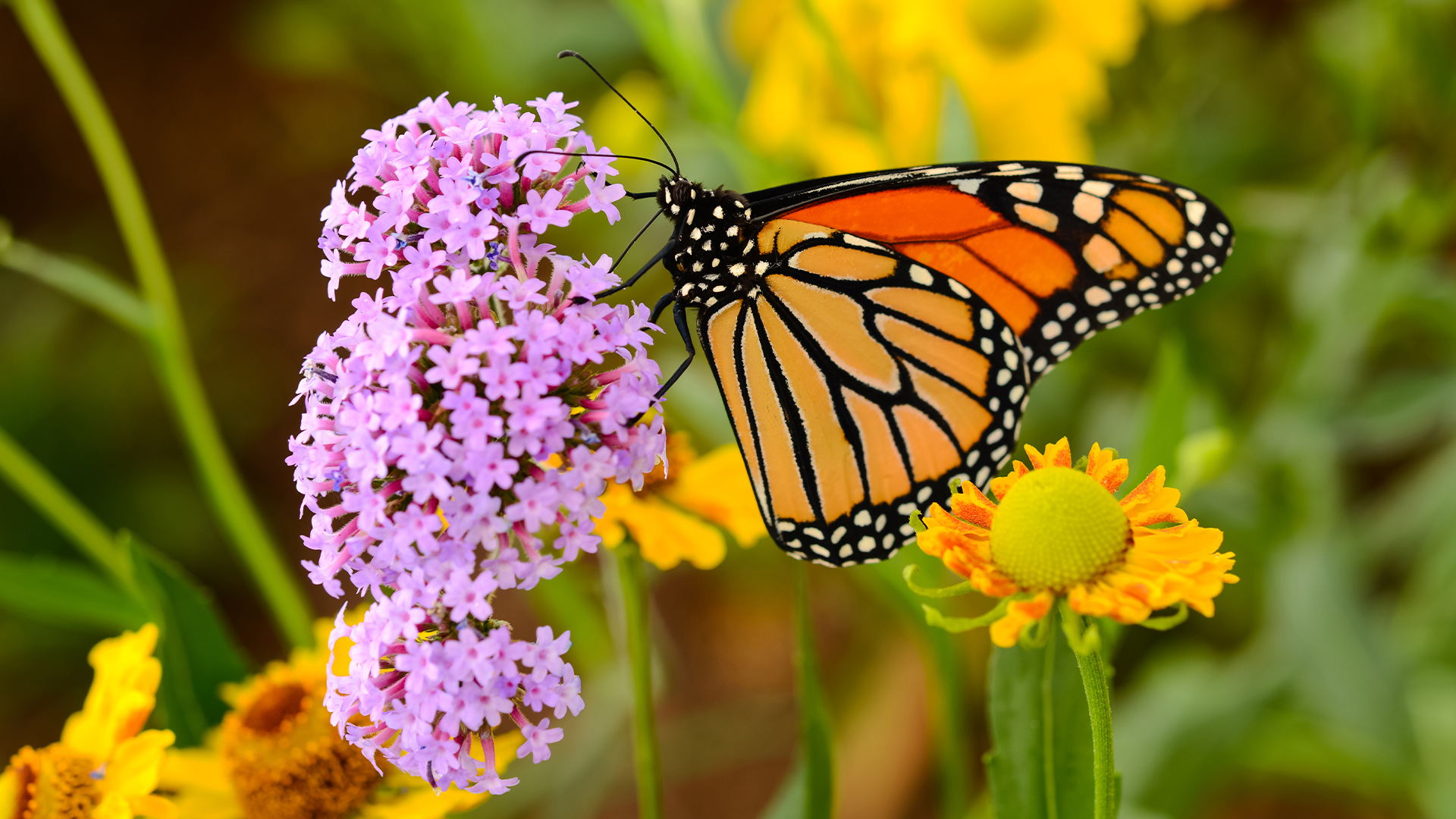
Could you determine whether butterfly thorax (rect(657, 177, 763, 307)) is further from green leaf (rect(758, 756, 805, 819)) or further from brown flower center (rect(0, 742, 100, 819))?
brown flower center (rect(0, 742, 100, 819))

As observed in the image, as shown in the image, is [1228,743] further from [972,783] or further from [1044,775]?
[1044,775]

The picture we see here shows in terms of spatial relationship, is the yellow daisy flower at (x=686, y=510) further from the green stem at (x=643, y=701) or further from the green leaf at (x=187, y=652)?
the green leaf at (x=187, y=652)

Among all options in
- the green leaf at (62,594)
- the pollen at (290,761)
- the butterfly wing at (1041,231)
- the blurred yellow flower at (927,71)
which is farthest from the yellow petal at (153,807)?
the blurred yellow flower at (927,71)

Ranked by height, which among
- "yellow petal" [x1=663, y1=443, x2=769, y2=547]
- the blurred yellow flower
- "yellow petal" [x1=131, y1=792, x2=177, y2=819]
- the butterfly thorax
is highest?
the blurred yellow flower

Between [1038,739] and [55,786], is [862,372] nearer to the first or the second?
[1038,739]

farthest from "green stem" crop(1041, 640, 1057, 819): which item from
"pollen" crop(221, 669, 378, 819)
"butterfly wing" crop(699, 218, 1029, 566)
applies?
"pollen" crop(221, 669, 378, 819)

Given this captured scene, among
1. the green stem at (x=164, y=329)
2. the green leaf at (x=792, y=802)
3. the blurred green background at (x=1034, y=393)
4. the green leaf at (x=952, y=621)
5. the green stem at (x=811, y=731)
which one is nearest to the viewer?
the green leaf at (x=952, y=621)
